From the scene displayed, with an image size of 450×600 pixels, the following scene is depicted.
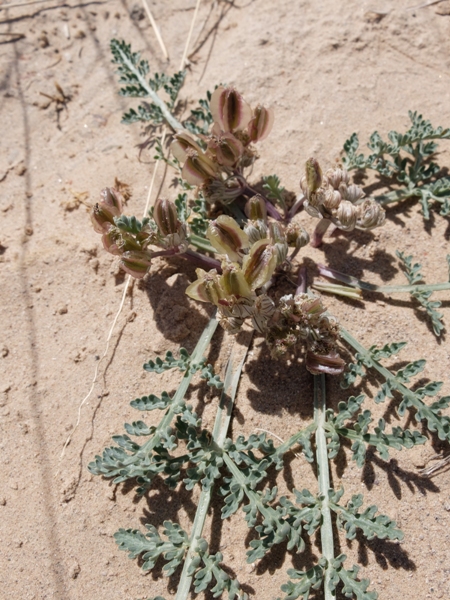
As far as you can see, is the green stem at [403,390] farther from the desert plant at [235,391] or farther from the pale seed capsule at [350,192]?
the pale seed capsule at [350,192]

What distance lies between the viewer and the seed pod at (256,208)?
9.39 feet

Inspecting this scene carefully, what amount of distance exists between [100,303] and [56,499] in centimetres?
115

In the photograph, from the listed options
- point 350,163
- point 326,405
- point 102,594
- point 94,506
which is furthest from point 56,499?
point 350,163

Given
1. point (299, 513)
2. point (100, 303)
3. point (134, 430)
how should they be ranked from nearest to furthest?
point (299, 513)
point (134, 430)
point (100, 303)

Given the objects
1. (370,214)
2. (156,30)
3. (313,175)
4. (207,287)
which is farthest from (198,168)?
(156,30)

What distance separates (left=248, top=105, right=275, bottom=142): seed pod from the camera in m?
3.07

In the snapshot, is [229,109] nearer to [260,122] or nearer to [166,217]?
[260,122]

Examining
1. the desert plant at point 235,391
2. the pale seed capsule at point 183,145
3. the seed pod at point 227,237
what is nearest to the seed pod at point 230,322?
the desert plant at point 235,391

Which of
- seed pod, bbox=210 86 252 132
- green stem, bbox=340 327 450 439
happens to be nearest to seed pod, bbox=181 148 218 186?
seed pod, bbox=210 86 252 132

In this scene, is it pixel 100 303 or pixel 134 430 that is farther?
pixel 100 303

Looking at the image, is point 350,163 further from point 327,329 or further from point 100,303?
point 100,303

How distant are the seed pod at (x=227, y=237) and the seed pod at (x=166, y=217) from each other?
A: 0.92 ft

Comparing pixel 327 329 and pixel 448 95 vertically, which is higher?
pixel 448 95

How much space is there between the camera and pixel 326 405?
2.89 metres
